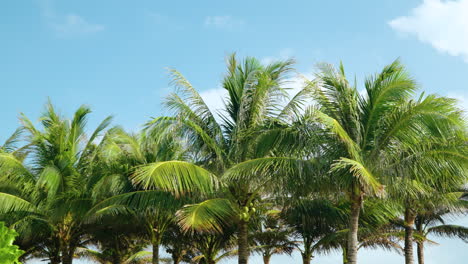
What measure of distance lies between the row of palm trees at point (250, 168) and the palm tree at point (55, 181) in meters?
0.04

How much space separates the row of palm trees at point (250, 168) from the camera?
1175cm

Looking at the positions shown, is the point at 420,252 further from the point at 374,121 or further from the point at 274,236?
the point at 374,121

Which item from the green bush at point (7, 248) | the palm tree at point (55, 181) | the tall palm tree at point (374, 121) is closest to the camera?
the green bush at point (7, 248)

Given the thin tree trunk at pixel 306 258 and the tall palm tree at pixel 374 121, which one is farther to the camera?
the thin tree trunk at pixel 306 258

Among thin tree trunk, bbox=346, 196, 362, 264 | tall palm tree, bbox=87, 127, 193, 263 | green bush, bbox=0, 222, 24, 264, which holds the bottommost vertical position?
green bush, bbox=0, 222, 24, 264

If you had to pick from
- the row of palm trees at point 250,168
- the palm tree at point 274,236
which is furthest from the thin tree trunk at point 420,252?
the palm tree at point 274,236

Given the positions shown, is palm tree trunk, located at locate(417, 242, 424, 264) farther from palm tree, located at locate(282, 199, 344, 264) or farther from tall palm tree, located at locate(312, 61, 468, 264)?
tall palm tree, located at locate(312, 61, 468, 264)

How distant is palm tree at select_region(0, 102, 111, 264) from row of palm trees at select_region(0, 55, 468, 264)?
41 millimetres

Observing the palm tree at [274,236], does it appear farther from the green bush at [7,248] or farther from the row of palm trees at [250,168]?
the green bush at [7,248]

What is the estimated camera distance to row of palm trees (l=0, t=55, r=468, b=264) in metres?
11.8

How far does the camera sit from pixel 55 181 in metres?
15.7

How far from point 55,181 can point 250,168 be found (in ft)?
22.1

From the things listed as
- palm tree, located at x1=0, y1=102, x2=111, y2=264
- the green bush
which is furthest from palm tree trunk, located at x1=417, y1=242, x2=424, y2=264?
the green bush

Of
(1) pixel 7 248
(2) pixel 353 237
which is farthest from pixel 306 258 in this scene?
(1) pixel 7 248
